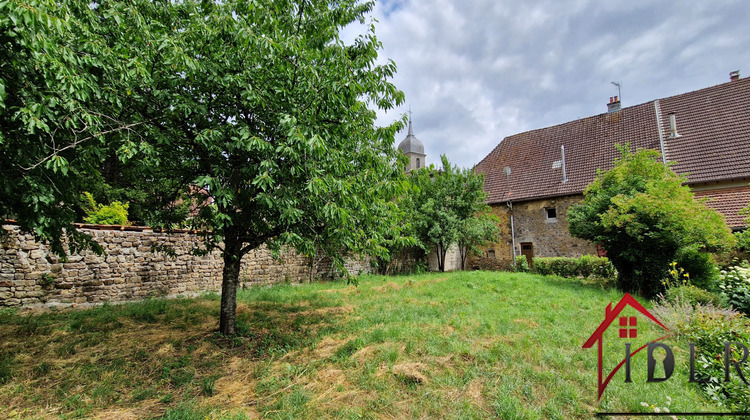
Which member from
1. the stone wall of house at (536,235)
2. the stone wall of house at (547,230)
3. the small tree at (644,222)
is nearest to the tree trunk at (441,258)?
the stone wall of house at (536,235)

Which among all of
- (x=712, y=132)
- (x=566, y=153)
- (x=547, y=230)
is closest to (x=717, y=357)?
(x=547, y=230)

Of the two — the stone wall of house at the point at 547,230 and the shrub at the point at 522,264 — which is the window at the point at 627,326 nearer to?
the shrub at the point at 522,264

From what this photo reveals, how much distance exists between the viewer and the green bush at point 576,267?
1201 cm

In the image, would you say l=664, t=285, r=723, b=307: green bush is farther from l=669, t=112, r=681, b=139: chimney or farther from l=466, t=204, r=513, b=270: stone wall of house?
l=669, t=112, r=681, b=139: chimney

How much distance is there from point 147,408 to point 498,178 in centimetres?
1923

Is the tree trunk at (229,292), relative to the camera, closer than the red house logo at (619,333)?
No

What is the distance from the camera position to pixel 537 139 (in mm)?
19156

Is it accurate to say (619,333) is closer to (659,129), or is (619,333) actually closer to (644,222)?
(644,222)

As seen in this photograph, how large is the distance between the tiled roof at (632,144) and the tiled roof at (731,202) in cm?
57

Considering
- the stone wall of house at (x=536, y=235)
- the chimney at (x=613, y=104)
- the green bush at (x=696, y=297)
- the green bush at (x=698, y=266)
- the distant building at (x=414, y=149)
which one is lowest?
the green bush at (x=696, y=297)

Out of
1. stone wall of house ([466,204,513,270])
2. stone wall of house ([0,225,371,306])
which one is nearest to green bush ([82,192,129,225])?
A: stone wall of house ([0,225,371,306])

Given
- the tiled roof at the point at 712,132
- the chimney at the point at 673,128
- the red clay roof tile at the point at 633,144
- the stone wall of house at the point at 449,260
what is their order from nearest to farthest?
1. the tiled roof at the point at 712,132
2. the red clay roof tile at the point at 633,144
3. the chimney at the point at 673,128
4. the stone wall of house at the point at 449,260

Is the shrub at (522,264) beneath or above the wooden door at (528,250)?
beneath

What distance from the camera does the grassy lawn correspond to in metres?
3.12
